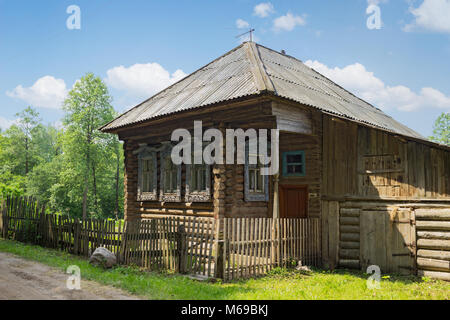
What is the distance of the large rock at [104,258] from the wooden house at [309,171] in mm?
3085

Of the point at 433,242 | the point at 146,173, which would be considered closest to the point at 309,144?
the point at 433,242

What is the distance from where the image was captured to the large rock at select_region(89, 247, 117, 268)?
9484 millimetres

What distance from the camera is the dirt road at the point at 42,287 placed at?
677 cm

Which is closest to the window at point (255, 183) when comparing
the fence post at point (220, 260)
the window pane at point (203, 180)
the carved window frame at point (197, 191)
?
the carved window frame at point (197, 191)

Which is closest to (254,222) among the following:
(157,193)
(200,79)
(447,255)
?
(447,255)

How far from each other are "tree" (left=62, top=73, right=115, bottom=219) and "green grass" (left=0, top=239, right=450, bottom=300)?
27.6 meters

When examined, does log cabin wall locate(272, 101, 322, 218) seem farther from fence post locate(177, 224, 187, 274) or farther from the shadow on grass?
fence post locate(177, 224, 187, 274)

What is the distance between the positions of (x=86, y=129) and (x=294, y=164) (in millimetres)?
29025

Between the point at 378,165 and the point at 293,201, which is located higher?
the point at 378,165

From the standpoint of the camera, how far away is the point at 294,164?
40.2 ft

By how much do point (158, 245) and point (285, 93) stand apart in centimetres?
518

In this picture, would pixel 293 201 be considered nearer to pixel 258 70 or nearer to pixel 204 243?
pixel 258 70
